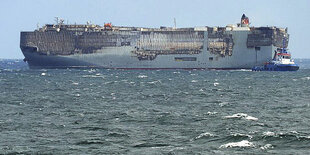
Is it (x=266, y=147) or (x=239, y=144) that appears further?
(x=239, y=144)

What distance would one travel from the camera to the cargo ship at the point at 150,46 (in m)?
164

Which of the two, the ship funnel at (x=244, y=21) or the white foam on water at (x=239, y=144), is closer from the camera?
the white foam on water at (x=239, y=144)

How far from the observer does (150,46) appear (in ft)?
565

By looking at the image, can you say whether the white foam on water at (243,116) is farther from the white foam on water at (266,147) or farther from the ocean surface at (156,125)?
the white foam on water at (266,147)

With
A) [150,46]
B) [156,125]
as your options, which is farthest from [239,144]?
[150,46]

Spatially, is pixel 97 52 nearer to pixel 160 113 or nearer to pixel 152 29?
pixel 152 29

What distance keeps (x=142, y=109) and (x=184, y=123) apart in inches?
465

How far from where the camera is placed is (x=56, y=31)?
577ft

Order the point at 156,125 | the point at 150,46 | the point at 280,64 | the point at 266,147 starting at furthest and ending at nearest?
the point at 150,46 → the point at 280,64 → the point at 156,125 → the point at 266,147

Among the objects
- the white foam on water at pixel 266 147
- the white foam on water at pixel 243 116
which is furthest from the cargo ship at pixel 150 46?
the white foam on water at pixel 266 147

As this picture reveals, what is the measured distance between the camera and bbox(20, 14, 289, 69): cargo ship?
163875 mm

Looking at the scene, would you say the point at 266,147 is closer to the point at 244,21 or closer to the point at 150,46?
the point at 150,46

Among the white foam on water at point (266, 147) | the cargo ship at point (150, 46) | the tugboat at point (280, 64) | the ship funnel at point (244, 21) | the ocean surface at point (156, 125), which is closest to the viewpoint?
the white foam on water at point (266, 147)

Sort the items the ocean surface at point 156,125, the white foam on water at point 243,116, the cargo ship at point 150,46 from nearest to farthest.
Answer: the ocean surface at point 156,125 < the white foam on water at point 243,116 < the cargo ship at point 150,46
